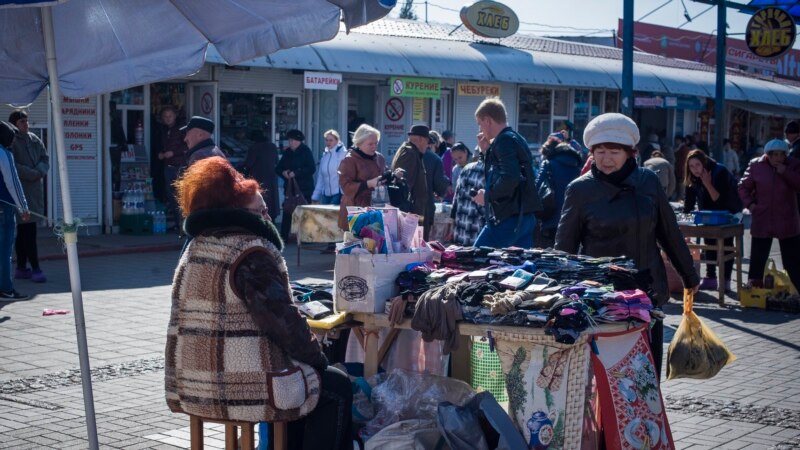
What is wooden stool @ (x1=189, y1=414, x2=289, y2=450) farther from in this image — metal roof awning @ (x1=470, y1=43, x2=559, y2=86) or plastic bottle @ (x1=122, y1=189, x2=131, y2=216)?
metal roof awning @ (x1=470, y1=43, x2=559, y2=86)

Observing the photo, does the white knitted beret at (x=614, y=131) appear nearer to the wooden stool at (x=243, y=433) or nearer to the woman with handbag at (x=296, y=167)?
the wooden stool at (x=243, y=433)

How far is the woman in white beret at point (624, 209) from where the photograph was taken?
6051 mm

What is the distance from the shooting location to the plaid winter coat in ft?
14.9

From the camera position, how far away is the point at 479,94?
77.7 ft

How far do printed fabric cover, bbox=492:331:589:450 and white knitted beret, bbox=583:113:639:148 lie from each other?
1.42 m

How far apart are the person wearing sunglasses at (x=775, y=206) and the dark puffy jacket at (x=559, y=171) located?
9.16 feet

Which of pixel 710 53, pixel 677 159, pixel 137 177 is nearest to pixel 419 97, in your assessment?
pixel 137 177

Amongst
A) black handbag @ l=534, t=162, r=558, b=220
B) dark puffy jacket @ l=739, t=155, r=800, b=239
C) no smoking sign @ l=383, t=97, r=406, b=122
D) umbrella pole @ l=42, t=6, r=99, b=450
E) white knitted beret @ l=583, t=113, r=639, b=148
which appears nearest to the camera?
umbrella pole @ l=42, t=6, r=99, b=450

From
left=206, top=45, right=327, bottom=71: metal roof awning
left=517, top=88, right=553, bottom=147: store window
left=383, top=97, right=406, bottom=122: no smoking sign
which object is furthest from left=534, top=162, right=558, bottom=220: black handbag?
left=517, top=88, right=553, bottom=147: store window

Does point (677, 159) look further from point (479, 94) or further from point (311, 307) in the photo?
point (311, 307)

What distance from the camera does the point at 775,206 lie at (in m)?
11.5

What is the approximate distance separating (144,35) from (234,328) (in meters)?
1.77

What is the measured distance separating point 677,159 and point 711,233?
51.8 feet

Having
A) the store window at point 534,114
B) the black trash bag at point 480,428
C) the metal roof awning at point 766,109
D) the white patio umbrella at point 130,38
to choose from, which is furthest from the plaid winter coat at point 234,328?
the metal roof awning at point 766,109
